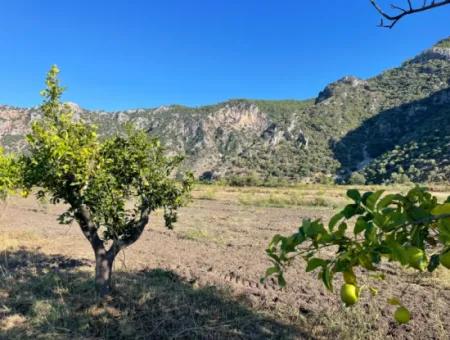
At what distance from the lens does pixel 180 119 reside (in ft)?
532

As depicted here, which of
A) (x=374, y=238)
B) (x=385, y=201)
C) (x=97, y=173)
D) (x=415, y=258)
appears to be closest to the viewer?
(x=415, y=258)

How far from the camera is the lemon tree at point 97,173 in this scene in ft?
22.1

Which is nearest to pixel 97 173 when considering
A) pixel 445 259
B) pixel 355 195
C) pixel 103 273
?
pixel 103 273

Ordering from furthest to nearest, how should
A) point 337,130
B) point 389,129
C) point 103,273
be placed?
point 337,130 → point 389,129 → point 103,273

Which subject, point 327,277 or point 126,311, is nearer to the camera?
point 327,277

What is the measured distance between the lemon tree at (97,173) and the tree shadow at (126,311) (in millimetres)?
825

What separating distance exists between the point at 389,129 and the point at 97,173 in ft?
390

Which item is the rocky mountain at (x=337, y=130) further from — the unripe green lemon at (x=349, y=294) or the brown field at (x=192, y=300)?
the unripe green lemon at (x=349, y=294)

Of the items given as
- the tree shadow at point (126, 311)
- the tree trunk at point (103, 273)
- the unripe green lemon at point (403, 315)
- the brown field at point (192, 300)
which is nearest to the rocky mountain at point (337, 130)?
the brown field at point (192, 300)

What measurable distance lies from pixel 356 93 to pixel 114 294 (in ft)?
458

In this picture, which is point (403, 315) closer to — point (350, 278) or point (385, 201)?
point (350, 278)

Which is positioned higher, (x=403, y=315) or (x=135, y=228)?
(x=403, y=315)

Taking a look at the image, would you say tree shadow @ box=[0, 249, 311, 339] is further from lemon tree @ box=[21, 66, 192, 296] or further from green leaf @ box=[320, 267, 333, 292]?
green leaf @ box=[320, 267, 333, 292]

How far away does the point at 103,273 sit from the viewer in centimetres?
788
